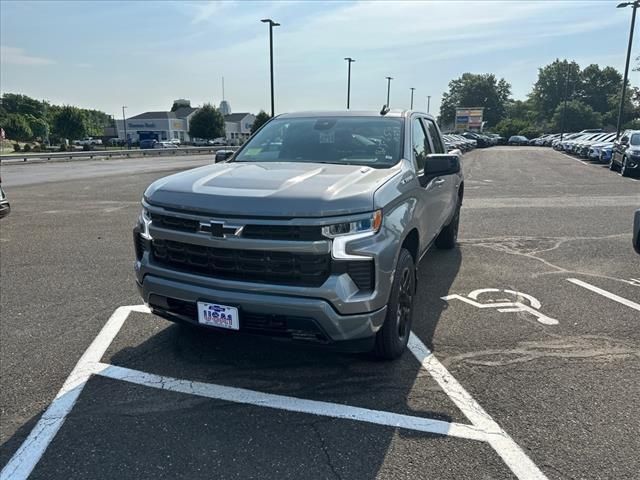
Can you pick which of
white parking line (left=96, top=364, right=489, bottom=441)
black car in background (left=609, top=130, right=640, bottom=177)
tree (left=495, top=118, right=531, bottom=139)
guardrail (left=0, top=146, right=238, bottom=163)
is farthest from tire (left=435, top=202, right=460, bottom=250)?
tree (left=495, top=118, right=531, bottom=139)

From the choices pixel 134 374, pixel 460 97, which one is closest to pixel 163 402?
pixel 134 374

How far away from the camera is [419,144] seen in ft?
15.4

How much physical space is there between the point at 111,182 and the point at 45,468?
16.5 meters

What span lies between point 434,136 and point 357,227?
3.16 metres

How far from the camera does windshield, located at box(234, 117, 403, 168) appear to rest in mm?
4145

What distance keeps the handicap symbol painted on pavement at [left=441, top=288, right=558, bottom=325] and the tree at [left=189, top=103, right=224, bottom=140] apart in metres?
72.9

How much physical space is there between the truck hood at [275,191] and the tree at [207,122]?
241 ft

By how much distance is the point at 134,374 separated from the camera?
346cm

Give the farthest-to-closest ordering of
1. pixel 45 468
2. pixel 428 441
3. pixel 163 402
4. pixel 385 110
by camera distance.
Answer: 1. pixel 385 110
2. pixel 163 402
3. pixel 428 441
4. pixel 45 468

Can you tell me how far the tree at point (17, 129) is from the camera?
262 feet

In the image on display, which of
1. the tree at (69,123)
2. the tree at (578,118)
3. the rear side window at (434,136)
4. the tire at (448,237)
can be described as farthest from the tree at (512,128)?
the rear side window at (434,136)

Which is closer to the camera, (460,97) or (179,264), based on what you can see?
(179,264)

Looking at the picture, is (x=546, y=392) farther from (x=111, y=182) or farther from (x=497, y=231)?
(x=111, y=182)

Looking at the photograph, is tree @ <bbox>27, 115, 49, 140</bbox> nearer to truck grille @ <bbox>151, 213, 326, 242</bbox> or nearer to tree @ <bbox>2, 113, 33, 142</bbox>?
tree @ <bbox>2, 113, 33, 142</bbox>
